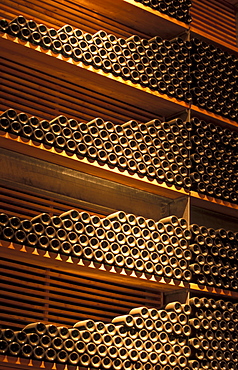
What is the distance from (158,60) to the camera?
6.11m

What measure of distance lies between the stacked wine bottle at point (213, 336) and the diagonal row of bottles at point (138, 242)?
211 millimetres

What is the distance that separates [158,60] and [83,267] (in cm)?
216

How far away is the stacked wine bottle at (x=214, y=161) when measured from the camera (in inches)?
239

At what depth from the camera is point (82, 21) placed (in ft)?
21.2

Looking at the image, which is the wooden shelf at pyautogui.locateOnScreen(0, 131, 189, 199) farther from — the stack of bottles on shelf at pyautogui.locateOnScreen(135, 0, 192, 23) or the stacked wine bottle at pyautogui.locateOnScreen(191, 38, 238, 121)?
the stack of bottles on shelf at pyautogui.locateOnScreen(135, 0, 192, 23)

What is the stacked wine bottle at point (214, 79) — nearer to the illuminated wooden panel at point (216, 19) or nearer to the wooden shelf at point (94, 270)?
the illuminated wooden panel at point (216, 19)

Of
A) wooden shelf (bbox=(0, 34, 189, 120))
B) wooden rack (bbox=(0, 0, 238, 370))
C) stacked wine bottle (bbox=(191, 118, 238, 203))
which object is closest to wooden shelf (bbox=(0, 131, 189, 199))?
wooden rack (bbox=(0, 0, 238, 370))

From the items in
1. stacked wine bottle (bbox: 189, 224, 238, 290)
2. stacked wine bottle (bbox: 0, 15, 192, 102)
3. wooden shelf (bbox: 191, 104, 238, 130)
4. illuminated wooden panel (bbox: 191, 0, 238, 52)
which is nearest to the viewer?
stacked wine bottle (bbox: 0, 15, 192, 102)

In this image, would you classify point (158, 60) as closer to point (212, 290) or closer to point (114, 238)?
point (114, 238)

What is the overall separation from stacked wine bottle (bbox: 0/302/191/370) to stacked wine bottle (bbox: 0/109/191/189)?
120 centimetres

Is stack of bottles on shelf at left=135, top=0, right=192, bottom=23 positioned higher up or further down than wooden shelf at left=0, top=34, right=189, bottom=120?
higher up

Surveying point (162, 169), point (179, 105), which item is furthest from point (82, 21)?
point (162, 169)

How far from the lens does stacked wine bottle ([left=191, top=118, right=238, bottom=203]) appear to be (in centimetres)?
606

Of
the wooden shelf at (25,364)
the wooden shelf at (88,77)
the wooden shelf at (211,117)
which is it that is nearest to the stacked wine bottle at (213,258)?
the wooden shelf at (211,117)
